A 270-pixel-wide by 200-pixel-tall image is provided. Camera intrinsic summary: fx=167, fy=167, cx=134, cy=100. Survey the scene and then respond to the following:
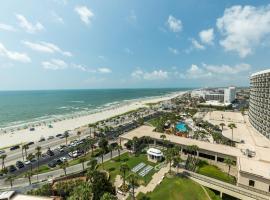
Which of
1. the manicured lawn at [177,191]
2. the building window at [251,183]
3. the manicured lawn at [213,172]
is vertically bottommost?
the manicured lawn at [213,172]

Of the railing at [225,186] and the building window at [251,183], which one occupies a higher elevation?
the building window at [251,183]

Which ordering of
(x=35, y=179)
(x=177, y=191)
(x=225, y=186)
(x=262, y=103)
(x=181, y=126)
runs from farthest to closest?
(x=181, y=126), (x=262, y=103), (x=35, y=179), (x=225, y=186), (x=177, y=191)

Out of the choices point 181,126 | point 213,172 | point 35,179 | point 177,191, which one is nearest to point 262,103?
point 181,126

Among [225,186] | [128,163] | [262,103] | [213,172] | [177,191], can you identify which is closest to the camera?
[177,191]

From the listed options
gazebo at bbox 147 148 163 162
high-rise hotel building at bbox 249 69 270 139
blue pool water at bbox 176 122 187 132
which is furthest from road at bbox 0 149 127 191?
high-rise hotel building at bbox 249 69 270 139

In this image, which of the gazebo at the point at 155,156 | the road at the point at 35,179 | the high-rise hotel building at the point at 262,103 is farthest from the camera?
the high-rise hotel building at the point at 262,103

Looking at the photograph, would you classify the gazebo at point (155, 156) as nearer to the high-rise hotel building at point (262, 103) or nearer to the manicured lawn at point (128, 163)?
the manicured lawn at point (128, 163)

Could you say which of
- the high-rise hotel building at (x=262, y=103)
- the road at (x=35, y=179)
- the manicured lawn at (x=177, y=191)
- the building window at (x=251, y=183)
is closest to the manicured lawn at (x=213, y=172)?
the building window at (x=251, y=183)

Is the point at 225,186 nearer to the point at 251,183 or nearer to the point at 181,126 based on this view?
the point at 251,183

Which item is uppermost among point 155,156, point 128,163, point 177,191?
point 155,156
